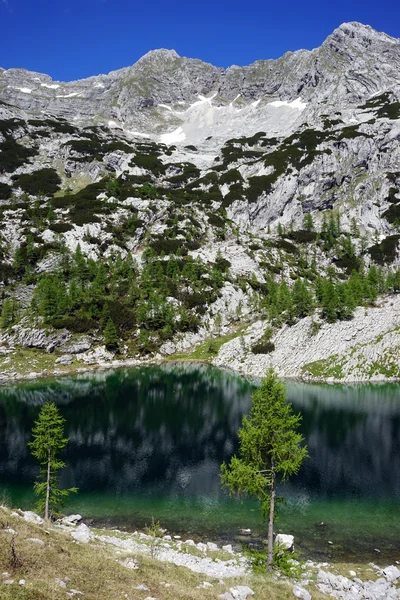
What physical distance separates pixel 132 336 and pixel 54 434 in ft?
243

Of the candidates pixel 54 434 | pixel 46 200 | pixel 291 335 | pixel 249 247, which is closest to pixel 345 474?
pixel 54 434

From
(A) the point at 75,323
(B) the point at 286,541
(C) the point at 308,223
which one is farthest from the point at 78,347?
(C) the point at 308,223

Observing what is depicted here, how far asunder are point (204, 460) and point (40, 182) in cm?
16266

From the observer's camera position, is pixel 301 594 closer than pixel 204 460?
Yes

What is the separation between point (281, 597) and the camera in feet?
48.1

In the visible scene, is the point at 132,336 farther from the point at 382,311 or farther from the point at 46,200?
the point at 46,200

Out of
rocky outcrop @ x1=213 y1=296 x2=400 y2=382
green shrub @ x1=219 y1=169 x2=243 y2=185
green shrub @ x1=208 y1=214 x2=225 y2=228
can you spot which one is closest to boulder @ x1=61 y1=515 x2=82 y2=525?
rocky outcrop @ x1=213 y1=296 x2=400 y2=382

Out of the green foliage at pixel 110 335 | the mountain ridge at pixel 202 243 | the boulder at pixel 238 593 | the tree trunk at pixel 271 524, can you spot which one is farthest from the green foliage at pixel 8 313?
the boulder at pixel 238 593

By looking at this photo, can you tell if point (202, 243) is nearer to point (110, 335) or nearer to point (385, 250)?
point (110, 335)

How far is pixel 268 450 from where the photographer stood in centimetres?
1889

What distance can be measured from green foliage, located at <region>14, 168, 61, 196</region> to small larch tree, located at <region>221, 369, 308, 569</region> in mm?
166799

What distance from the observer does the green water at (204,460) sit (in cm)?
2728

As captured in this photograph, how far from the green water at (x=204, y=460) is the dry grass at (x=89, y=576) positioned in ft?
34.1

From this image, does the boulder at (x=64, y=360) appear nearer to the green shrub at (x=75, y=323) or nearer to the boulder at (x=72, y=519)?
the green shrub at (x=75, y=323)
